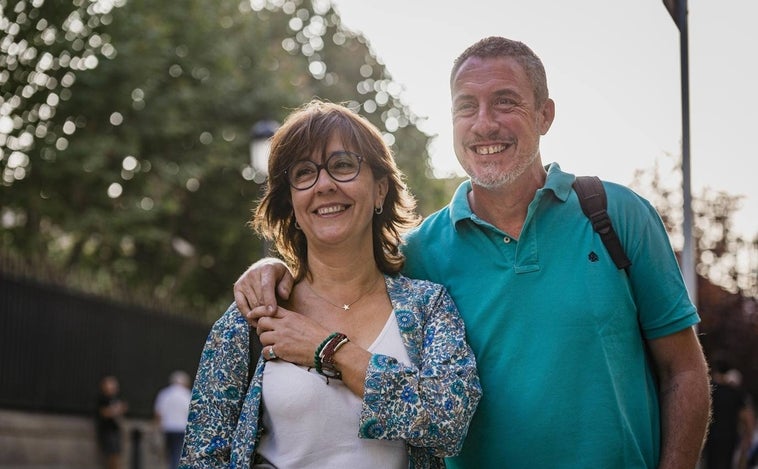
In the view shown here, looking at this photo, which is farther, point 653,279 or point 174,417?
point 174,417

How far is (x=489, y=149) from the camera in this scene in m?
3.91

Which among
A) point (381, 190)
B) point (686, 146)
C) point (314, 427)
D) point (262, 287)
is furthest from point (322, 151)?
point (686, 146)

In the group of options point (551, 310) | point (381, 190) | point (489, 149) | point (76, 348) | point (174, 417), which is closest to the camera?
point (551, 310)

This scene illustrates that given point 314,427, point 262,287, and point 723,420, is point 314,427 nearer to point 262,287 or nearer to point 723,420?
point 262,287

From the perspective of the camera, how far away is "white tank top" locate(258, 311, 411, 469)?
3.56 m

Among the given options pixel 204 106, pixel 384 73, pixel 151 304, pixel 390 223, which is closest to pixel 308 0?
pixel 384 73

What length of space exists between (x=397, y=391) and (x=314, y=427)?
34 cm

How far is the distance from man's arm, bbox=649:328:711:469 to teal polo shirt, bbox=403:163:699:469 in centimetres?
4

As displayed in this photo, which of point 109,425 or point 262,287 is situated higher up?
point 262,287

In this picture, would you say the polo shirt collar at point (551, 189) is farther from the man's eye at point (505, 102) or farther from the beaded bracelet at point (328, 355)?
the beaded bracelet at point (328, 355)

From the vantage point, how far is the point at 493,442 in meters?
3.70

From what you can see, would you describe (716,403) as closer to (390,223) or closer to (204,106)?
(390,223)

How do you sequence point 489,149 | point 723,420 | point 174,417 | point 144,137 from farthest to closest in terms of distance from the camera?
1. point 144,137
2. point 174,417
3. point 723,420
4. point 489,149

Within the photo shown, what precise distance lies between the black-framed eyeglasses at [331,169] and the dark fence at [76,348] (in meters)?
11.7
